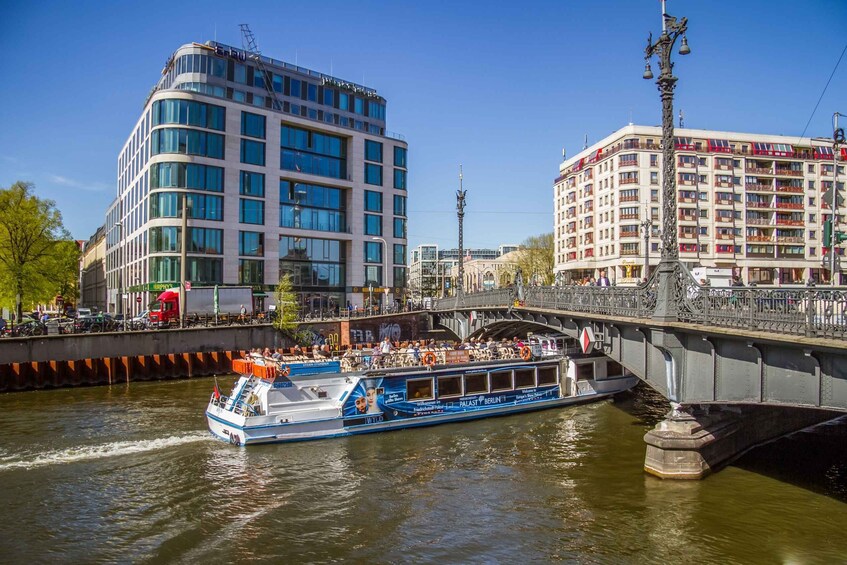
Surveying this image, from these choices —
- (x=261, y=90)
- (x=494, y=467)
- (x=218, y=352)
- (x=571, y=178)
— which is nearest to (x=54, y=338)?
(x=218, y=352)

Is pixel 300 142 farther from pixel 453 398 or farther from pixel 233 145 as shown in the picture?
pixel 453 398

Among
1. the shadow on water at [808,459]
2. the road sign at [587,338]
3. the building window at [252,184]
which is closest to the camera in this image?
the shadow on water at [808,459]

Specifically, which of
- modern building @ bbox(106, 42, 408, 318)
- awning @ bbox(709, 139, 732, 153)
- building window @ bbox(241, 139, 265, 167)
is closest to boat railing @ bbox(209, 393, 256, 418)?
modern building @ bbox(106, 42, 408, 318)

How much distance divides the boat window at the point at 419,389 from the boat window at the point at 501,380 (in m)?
3.89

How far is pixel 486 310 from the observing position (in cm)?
4172

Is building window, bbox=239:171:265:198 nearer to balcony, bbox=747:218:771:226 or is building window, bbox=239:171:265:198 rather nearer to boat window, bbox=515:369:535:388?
boat window, bbox=515:369:535:388

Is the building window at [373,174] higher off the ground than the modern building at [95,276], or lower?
higher

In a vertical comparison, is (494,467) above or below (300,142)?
below

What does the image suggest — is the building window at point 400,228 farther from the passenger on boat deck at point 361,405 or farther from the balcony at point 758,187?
the passenger on boat deck at point 361,405

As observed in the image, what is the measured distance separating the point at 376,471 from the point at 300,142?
55454 mm

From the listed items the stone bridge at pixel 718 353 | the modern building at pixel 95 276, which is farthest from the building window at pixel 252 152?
the modern building at pixel 95 276

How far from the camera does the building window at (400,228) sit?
7894 cm

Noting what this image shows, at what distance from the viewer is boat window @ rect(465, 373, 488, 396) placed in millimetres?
31203

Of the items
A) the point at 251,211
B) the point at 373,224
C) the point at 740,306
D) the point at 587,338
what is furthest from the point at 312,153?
the point at 740,306
